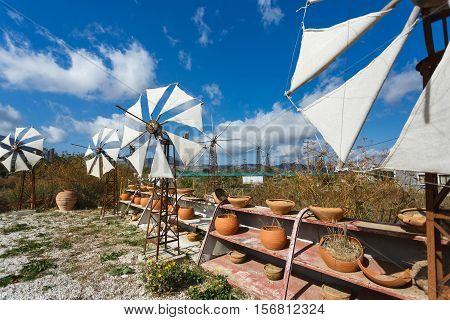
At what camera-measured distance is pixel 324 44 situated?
3045mm

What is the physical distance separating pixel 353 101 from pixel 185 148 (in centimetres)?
384

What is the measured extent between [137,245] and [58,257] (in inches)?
75.8

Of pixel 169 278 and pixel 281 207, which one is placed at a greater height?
pixel 281 207

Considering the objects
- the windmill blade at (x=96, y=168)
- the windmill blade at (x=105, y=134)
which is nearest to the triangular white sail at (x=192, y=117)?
the windmill blade at (x=105, y=134)

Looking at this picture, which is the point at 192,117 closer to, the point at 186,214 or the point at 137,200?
the point at 186,214

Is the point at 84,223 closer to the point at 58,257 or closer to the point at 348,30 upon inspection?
the point at 58,257

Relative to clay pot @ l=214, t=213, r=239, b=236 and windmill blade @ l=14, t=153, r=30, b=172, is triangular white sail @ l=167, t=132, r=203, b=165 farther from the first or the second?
windmill blade @ l=14, t=153, r=30, b=172

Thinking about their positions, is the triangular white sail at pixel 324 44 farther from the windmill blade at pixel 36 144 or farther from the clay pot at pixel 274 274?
the windmill blade at pixel 36 144

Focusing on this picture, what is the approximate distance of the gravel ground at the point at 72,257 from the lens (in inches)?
177

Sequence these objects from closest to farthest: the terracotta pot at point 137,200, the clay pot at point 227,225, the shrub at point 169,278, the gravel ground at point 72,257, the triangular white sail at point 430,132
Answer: the triangular white sail at point 430,132
the shrub at point 169,278
the gravel ground at point 72,257
the clay pot at point 227,225
the terracotta pot at point 137,200

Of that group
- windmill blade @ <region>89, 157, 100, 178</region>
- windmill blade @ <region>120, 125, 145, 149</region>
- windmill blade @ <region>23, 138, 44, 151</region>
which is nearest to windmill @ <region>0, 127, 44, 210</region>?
windmill blade @ <region>23, 138, 44, 151</region>

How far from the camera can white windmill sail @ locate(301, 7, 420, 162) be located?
2.65 meters

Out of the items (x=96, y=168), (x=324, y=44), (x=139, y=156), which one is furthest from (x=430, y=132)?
(x=96, y=168)

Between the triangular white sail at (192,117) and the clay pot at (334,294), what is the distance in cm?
423
